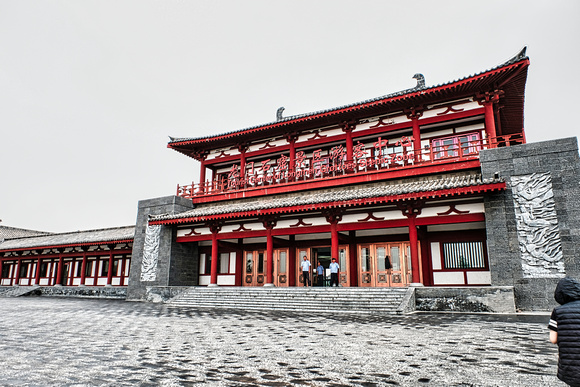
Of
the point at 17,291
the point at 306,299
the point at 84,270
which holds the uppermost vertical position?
the point at 84,270

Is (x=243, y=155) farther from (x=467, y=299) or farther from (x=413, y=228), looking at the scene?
(x=467, y=299)

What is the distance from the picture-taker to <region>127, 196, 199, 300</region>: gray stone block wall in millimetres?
18469

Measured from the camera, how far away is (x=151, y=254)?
18.9m

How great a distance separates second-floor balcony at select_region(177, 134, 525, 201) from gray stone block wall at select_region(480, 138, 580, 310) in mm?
1205

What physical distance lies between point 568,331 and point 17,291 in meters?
31.2

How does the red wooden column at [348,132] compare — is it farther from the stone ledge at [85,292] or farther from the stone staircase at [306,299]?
the stone ledge at [85,292]

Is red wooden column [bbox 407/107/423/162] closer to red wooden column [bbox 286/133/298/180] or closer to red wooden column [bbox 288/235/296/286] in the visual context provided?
red wooden column [bbox 286/133/298/180]

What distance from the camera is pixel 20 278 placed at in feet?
96.9

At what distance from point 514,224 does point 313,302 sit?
268 inches

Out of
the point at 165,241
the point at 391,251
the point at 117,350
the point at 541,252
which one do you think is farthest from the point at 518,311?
the point at 165,241

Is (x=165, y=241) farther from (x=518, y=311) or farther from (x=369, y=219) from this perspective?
(x=518, y=311)

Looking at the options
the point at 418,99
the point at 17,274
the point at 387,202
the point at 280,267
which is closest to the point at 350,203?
the point at 387,202

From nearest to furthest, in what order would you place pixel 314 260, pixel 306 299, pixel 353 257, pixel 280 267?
pixel 306 299
pixel 353 257
pixel 314 260
pixel 280 267

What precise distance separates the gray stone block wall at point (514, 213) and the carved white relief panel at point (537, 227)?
0.11 meters
